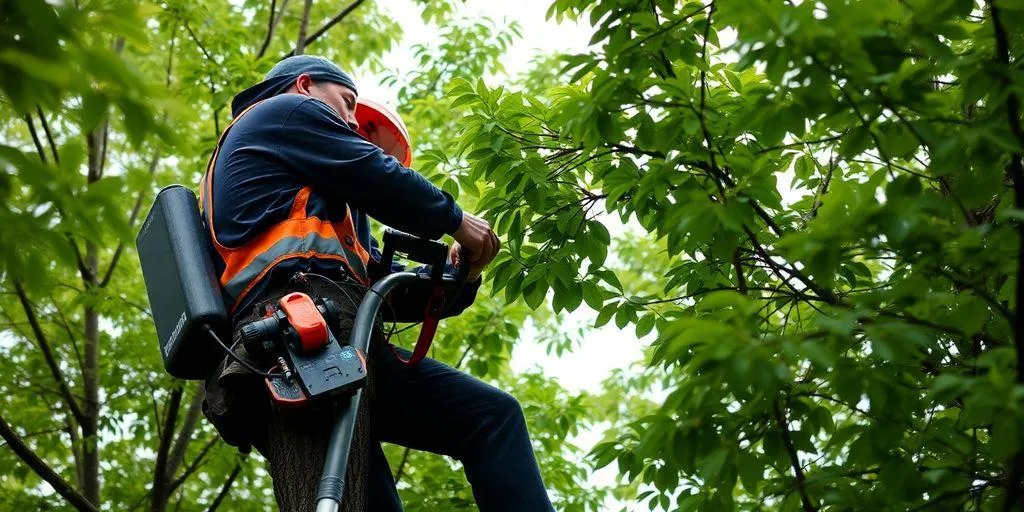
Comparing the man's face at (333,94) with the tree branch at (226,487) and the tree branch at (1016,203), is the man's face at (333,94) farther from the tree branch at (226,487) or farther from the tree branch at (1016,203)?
the tree branch at (226,487)

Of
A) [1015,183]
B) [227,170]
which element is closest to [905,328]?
[1015,183]

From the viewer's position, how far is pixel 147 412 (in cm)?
721

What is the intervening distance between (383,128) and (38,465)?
Answer: 2.22 m

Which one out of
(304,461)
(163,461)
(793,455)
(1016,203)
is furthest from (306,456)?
(163,461)

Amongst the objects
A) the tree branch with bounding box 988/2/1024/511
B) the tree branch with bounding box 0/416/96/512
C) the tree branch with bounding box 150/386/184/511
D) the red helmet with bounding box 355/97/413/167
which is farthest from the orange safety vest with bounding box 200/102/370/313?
the tree branch with bounding box 150/386/184/511

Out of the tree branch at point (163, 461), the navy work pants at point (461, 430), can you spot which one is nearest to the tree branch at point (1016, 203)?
the navy work pants at point (461, 430)

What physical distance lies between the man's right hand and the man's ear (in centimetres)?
72

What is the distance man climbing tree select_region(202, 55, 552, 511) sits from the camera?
3.13 meters

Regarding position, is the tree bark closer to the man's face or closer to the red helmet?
the man's face

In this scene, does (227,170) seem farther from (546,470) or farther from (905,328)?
(546,470)

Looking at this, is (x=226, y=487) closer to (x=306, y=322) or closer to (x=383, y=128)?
(x=383, y=128)

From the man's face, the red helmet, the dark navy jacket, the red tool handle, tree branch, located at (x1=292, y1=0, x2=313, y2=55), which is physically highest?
tree branch, located at (x1=292, y1=0, x2=313, y2=55)

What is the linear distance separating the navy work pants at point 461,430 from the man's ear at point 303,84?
916mm

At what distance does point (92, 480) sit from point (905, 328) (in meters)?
5.94
